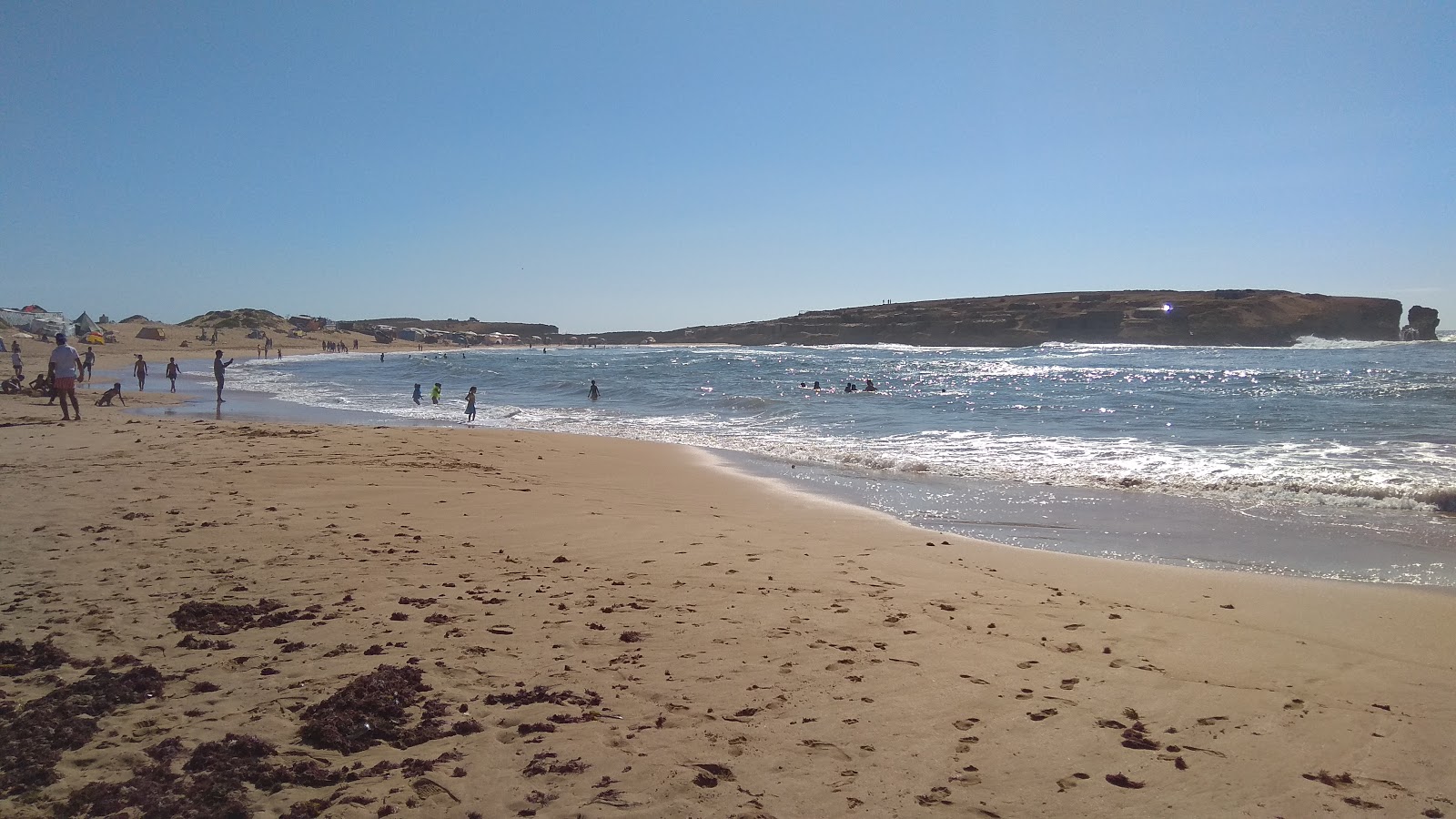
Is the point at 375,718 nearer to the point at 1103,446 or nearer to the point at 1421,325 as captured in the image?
the point at 1103,446

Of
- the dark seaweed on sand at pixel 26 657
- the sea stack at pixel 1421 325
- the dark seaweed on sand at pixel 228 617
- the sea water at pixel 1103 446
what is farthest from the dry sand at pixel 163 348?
the sea stack at pixel 1421 325

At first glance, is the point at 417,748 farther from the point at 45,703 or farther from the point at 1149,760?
the point at 1149,760

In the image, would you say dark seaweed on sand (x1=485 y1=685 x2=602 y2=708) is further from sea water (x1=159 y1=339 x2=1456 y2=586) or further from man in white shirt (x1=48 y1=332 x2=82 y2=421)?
man in white shirt (x1=48 y1=332 x2=82 y2=421)

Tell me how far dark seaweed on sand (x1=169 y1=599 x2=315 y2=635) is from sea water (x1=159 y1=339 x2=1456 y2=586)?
6.92 m

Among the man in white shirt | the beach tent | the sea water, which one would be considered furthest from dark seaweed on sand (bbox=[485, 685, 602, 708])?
the beach tent

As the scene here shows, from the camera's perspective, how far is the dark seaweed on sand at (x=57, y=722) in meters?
3.08

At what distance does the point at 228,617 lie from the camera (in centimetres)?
486

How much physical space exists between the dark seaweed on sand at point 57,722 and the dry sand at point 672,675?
0.02m

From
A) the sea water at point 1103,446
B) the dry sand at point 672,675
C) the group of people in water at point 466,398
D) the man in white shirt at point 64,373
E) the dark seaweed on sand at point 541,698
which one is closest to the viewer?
the dry sand at point 672,675

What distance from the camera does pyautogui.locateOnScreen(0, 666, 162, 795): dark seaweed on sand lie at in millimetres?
3078

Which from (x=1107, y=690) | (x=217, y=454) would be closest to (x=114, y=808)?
(x=1107, y=690)

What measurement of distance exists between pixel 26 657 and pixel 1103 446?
16519mm

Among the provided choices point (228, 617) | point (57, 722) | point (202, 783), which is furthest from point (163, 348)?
point (202, 783)

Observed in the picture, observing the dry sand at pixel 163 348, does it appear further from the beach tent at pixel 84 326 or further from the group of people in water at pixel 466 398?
the group of people in water at pixel 466 398
